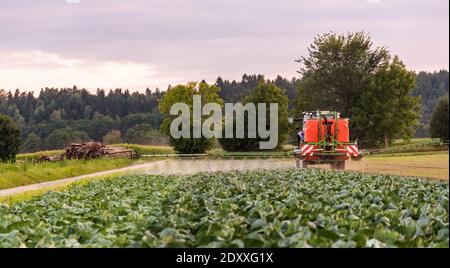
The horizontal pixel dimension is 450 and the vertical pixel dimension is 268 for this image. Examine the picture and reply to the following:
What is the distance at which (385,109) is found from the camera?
189ft

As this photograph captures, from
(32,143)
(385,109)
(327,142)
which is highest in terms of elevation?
(385,109)

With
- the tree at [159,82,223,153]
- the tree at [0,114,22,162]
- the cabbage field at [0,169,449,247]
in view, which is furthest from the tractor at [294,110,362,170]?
the tree at [159,82,223,153]

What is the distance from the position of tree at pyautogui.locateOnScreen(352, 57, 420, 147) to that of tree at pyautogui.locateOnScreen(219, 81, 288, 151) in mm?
7015

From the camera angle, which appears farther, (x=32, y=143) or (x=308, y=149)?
(x=32, y=143)

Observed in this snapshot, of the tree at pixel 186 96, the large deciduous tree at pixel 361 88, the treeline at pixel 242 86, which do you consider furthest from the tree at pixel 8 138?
the treeline at pixel 242 86

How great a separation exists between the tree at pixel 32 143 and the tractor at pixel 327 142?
78.0 meters

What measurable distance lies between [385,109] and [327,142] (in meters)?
30.7

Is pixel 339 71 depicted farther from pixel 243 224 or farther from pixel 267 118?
pixel 243 224

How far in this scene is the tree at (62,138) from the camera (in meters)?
99.7

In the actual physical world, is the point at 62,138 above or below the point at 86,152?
below

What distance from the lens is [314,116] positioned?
2964 centimetres

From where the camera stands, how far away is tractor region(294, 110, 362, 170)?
2847 centimetres

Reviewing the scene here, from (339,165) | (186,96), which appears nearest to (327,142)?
(339,165)

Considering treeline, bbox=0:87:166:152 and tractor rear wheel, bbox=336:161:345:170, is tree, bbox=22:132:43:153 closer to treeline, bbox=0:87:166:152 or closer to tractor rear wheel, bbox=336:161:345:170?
treeline, bbox=0:87:166:152
